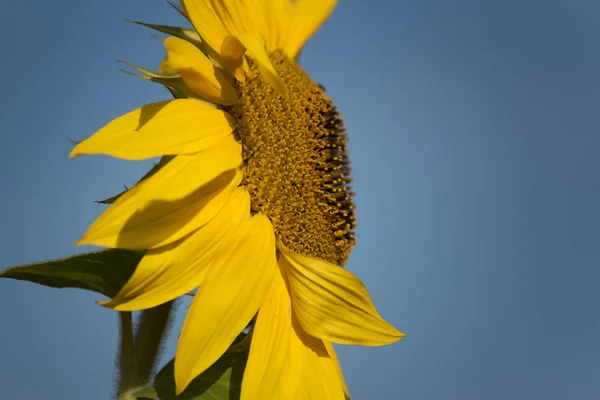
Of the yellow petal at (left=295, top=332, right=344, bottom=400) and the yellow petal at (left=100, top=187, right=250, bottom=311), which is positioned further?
the yellow petal at (left=295, top=332, right=344, bottom=400)

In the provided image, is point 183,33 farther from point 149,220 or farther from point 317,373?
point 317,373

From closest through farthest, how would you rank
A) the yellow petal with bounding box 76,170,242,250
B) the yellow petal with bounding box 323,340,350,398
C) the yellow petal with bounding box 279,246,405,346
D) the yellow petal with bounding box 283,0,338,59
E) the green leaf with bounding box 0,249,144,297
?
the yellow petal with bounding box 76,170,242,250, the green leaf with bounding box 0,249,144,297, the yellow petal with bounding box 279,246,405,346, the yellow petal with bounding box 323,340,350,398, the yellow petal with bounding box 283,0,338,59

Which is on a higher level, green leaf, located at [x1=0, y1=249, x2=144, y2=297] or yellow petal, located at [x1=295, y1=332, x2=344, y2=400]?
yellow petal, located at [x1=295, y1=332, x2=344, y2=400]

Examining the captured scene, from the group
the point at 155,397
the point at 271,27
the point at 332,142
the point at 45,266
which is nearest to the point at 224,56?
the point at 271,27

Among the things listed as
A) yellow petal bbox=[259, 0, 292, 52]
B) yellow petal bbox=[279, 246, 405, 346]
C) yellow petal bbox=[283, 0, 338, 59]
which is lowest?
yellow petal bbox=[279, 246, 405, 346]

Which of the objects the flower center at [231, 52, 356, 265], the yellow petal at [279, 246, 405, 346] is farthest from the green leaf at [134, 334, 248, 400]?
the flower center at [231, 52, 356, 265]

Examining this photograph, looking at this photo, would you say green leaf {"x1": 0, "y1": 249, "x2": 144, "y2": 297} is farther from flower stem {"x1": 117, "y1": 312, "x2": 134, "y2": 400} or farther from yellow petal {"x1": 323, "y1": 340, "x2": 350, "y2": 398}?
yellow petal {"x1": 323, "y1": 340, "x2": 350, "y2": 398}
